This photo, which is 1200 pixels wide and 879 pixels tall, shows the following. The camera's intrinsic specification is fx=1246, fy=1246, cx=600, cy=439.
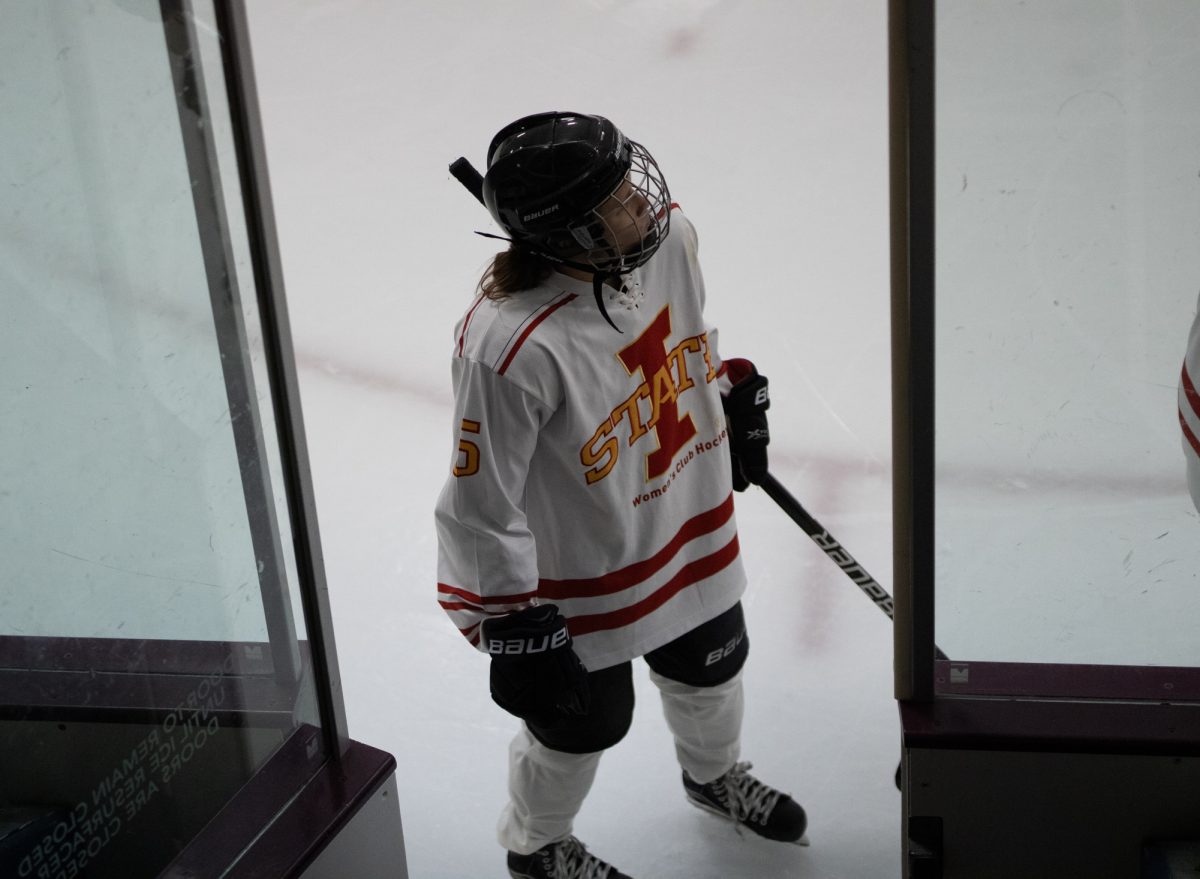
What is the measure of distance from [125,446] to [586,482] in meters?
0.55

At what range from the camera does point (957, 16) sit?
3.87 ft

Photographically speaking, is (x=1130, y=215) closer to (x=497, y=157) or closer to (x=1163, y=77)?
(x=1163, y=77)

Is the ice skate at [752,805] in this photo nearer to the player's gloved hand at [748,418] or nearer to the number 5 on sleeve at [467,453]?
the player's gloved hand at [748,418]

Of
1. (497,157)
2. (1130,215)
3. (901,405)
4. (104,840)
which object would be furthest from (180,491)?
(1130,215)

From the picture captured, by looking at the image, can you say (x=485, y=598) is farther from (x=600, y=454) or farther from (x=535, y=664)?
(x=600, y=454)

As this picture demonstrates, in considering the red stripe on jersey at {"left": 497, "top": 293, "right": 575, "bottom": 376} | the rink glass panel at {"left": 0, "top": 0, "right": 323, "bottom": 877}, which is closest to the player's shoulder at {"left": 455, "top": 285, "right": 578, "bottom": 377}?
the red stripe on jersey at {"left": 497, "top": 293, "right": 575, "bottom": 376}

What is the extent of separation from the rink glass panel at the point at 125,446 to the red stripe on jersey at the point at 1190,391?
38.3 inches

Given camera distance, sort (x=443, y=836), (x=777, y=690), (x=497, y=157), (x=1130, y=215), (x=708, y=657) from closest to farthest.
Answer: (x=1130, y=215) < (x=497, y=157) < (x=708, y=657) < (x=443, y=836) < (x=777, y=690)

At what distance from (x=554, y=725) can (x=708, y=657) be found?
258 millimetres

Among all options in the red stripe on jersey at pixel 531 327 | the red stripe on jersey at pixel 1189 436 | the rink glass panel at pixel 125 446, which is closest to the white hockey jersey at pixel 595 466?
the red stripe on jersey at pixel 531 327

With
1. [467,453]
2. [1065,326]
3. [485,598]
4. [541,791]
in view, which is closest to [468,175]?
[467,453]

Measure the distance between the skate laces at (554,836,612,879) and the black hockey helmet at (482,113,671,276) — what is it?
0.85m

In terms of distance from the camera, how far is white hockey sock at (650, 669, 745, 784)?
1.81 m

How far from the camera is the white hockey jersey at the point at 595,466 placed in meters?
1.43
